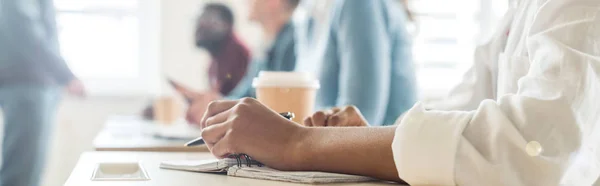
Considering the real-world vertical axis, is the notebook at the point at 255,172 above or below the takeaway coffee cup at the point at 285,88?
below

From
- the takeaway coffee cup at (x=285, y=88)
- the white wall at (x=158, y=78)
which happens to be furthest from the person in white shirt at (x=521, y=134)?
the white wall at (x=158, y=78)

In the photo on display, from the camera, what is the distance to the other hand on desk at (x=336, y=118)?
99 centimetres

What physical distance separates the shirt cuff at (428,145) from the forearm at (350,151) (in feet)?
0.11

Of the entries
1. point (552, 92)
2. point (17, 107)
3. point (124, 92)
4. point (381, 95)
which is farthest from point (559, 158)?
point (124, 92)

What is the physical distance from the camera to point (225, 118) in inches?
32.4

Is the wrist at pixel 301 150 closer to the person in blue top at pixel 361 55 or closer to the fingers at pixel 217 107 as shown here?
the fingers at pixel 217 107

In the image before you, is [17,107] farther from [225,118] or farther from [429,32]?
[225,118]

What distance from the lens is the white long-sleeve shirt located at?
0.60 m

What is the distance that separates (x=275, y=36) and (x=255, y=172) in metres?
1.95

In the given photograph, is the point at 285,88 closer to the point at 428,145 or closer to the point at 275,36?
the point at 428,145

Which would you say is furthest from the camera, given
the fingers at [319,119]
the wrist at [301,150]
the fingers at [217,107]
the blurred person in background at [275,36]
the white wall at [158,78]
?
the white wall at [158,78]

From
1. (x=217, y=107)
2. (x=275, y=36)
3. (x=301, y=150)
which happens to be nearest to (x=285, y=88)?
(x=217, y=107)

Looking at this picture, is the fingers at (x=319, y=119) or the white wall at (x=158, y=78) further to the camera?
the white wall at (x=158, y=78)

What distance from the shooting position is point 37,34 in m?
2.91
